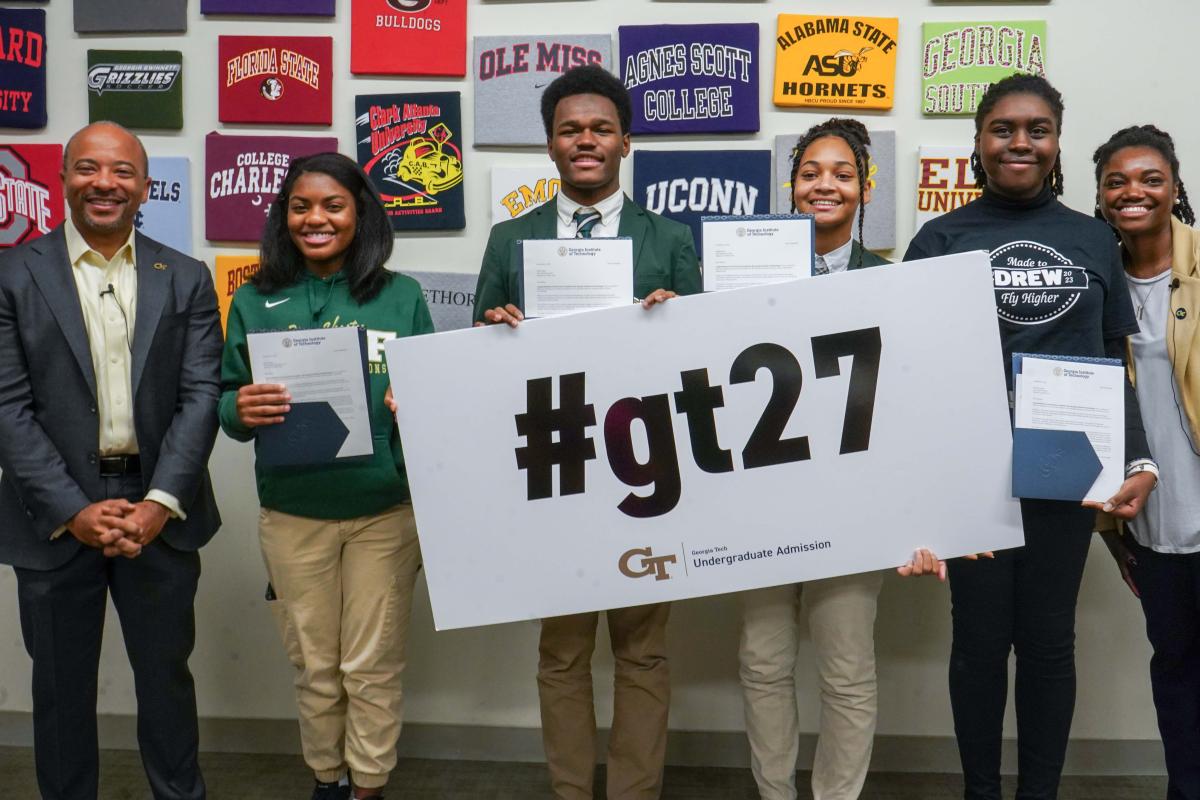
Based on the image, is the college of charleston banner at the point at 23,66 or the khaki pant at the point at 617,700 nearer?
the khaki pant at the point at 617,700

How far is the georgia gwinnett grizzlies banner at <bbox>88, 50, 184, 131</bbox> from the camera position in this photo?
2.60 m

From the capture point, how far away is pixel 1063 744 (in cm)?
201

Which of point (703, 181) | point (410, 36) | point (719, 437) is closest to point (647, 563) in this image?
point (719, 437)

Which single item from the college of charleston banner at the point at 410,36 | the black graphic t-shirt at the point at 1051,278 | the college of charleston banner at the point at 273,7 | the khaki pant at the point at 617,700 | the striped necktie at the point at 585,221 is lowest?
the khaki pant at the point at 617,700

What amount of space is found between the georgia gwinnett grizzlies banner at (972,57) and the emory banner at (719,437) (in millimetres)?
896

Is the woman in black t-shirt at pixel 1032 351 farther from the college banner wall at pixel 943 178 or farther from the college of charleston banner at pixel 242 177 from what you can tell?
the college of charleston banner at pixel 242 177

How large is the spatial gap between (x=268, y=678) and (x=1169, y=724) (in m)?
2.39

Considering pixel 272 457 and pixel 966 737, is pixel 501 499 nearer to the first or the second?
pixel 272 457

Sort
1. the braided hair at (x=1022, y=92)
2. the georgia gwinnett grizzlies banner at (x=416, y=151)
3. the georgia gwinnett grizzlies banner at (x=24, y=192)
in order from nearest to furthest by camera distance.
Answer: the braided hair at (x=1022, y=92), the georgia gwinnett grizzlies banner at (x=416, y=151), the georgia gwinnett grizzlies banner at (x=24, y=192)

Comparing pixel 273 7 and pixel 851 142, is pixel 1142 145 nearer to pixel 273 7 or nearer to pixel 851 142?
pixel 851 142

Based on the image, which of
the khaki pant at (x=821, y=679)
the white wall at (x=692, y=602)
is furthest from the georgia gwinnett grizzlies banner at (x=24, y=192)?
the khaki pant at (x=821, y=679)

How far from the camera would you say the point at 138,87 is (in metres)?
2.61

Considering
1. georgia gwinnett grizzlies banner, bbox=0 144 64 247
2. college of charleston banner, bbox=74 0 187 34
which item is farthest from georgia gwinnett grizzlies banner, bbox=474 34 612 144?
georgia gwinnett grizzlies banner, bbox=0 144 64 247

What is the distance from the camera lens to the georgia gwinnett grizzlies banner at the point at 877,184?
2.49 m
